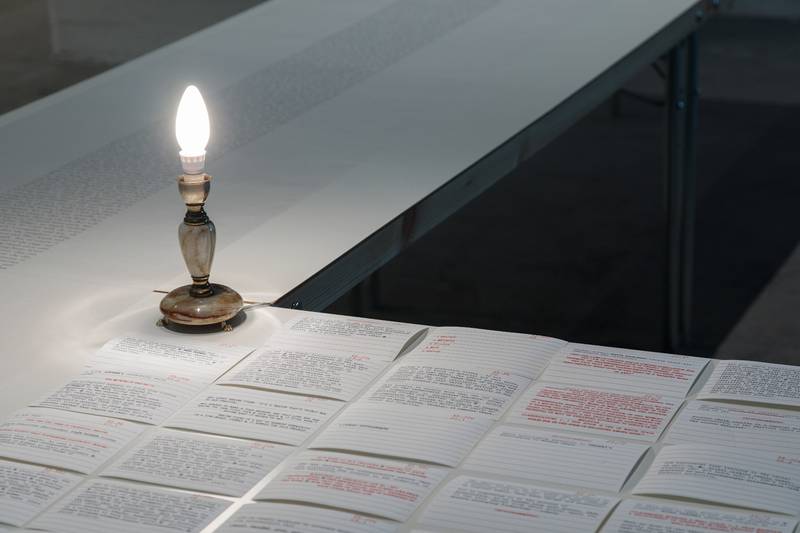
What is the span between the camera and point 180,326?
1.46 m

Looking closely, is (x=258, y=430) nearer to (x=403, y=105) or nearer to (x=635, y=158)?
(x=403, y=105)

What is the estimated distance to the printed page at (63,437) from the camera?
46.3 inches

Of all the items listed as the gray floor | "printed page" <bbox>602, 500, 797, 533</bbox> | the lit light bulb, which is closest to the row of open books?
"printed page" <bbox>602, 500, 797, 533</bbox>

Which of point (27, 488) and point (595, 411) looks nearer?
point (27, 488)

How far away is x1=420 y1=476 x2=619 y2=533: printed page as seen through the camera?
105 centimetres

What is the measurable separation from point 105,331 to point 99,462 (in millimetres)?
316

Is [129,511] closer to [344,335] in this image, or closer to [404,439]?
[404,439]

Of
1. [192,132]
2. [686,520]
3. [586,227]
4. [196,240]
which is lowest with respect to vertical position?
[586,227]

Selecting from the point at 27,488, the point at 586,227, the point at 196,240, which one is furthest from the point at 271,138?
the point at 586,227

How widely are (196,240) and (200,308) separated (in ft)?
0.24

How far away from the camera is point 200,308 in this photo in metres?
1.43

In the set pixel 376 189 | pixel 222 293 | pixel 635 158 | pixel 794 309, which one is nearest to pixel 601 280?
pixel 794 309

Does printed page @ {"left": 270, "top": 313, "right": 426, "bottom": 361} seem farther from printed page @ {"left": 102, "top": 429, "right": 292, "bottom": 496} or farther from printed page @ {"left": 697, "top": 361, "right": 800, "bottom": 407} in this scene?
printed page @ {"left": 697, "top": 361, "right": 800, "bottom": 407}

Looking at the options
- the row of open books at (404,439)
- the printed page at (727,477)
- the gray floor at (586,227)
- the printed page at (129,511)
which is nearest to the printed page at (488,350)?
the row of open books at (404,439)
